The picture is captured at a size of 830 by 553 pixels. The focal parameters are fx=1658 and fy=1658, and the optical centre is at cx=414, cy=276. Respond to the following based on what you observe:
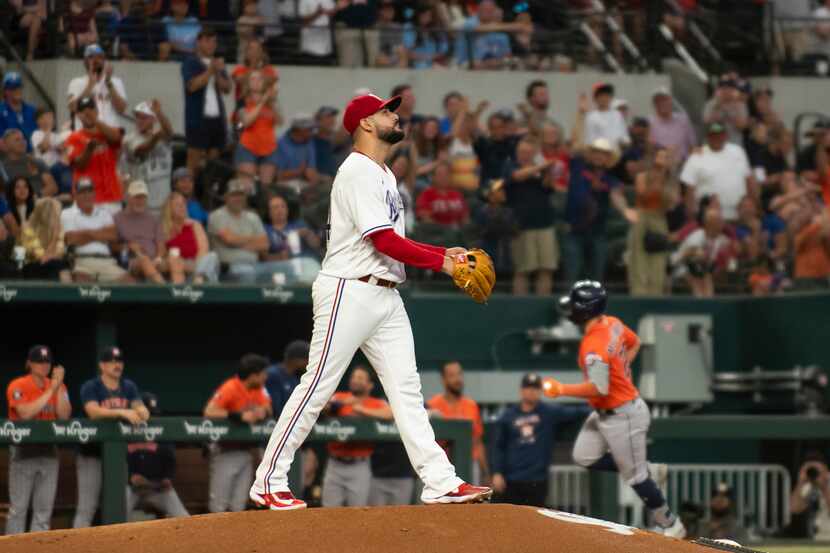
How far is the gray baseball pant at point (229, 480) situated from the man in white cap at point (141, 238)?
277 centimetres

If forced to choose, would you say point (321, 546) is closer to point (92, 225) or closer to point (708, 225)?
point (92, 225)

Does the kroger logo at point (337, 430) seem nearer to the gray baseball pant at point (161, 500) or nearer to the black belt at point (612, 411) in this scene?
the gray baseball pant at point (161, 500)

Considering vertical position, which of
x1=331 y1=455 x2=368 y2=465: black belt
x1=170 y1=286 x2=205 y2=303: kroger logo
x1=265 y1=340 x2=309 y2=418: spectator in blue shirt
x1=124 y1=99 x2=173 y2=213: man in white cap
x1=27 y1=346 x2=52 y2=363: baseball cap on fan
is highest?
x1=124 y1=99 x2=173 y2=213: man in white cap

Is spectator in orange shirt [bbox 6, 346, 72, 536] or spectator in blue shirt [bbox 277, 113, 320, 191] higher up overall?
spectator in blue shirt [bbox 277, 113, 320, 191]

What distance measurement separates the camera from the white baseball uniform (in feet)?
25.9

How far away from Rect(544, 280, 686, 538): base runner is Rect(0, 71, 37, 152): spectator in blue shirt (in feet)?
18.9

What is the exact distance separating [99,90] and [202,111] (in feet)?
3.20

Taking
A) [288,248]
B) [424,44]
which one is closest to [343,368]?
[288,248]

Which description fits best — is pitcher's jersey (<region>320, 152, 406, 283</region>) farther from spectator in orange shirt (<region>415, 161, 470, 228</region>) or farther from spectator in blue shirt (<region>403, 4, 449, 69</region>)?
spectator in blue shirt (<region>403, 4, 449, 69</region>)

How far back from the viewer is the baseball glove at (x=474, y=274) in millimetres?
7859

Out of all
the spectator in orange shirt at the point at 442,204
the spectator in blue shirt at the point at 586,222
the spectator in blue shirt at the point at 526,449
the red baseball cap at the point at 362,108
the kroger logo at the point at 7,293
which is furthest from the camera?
the spectator in blue shirt at the point at 586,222

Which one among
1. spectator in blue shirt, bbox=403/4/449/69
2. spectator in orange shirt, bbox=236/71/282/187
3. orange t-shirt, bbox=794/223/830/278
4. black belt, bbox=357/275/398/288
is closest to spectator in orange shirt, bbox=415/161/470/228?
spectator in orange shirt, bbox=236/71/282/187

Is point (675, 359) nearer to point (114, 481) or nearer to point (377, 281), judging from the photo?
point (114, 481)

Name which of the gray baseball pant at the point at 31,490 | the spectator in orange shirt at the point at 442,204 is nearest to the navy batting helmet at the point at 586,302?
the gray baseball pant at the point at 31,490
